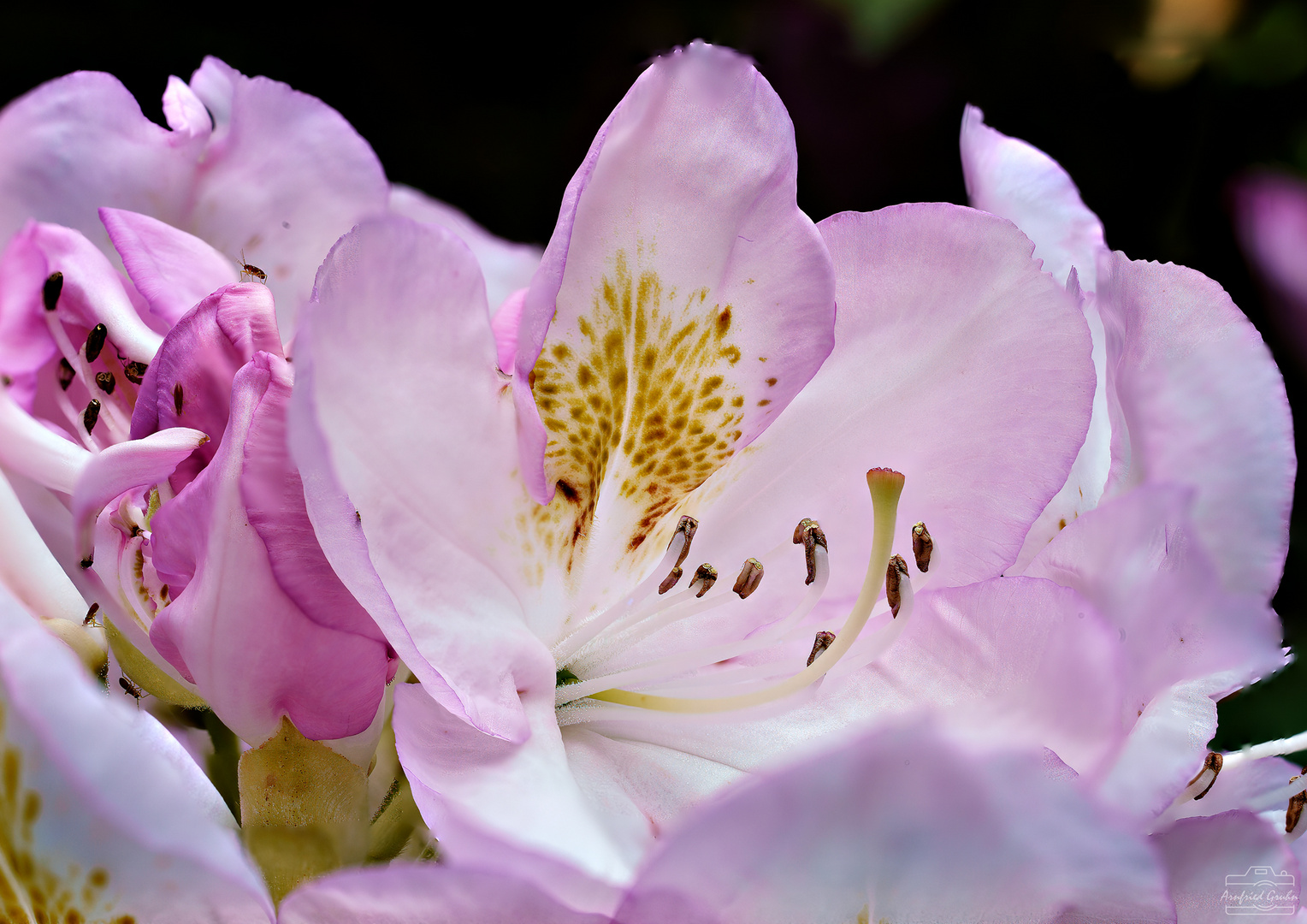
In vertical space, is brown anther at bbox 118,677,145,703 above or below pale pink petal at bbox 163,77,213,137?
below

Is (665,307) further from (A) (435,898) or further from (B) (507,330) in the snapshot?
(A) (435,898)

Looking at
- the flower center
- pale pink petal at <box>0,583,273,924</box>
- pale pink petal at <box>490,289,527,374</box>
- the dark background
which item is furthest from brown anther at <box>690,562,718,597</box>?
the dark background

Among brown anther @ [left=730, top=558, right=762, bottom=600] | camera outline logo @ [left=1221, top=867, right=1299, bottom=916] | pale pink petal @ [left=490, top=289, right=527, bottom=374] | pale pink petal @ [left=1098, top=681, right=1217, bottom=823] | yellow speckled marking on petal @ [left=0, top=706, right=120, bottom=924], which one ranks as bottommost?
yellow speckled marking on petal @ [left=0, top=706, right=120, bottom=924]

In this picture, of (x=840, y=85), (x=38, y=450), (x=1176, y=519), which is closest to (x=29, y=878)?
(x=38, y=450)

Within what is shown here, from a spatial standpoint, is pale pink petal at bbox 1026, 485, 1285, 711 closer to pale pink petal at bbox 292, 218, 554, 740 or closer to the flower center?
the flower center

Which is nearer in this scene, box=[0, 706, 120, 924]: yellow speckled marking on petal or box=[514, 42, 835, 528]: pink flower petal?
box=[0, 706, 120, 924]: yellow speckled marking on petal

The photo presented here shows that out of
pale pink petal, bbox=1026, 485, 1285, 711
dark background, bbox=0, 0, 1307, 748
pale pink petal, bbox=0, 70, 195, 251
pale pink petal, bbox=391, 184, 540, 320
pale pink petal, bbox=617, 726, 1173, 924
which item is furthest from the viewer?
dark background, bbox=0, 0, 1307, 748

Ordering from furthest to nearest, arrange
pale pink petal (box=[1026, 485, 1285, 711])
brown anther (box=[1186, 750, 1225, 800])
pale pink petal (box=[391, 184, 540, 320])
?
pale pink petal (box=[391, 184, 540, 320]) → brown anther (box=[1186, 750, 1225, 800]) → pale pink petal (box=[1026, 485, 1285, 711])
